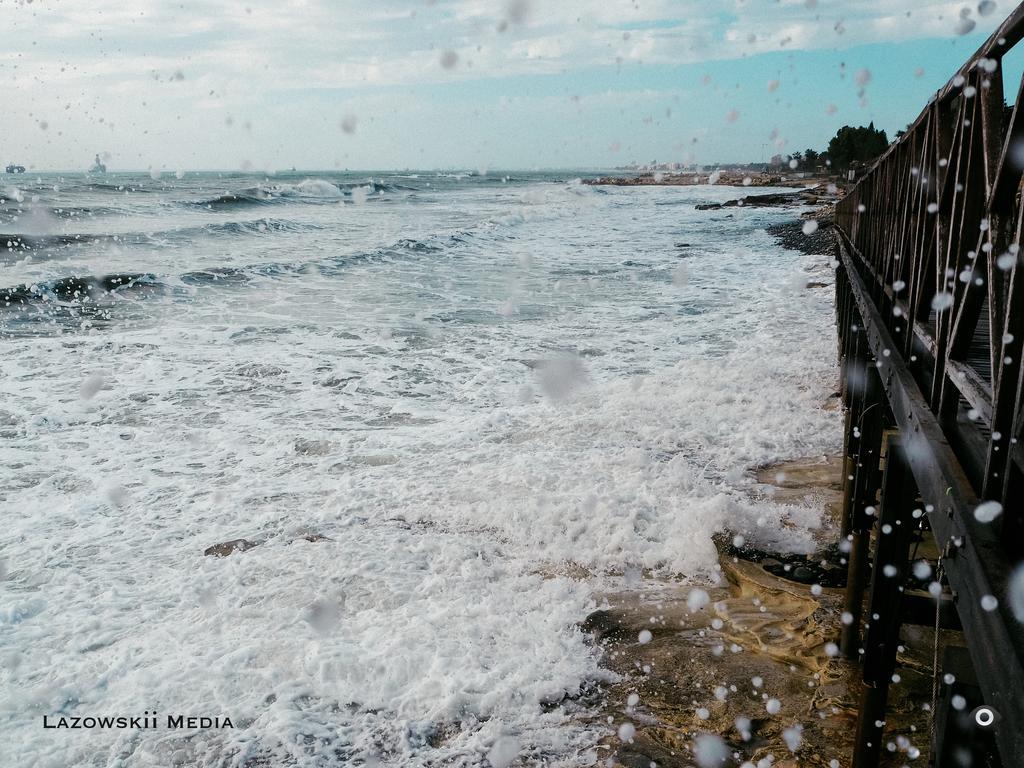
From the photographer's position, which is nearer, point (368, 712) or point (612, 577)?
point (368, 712)

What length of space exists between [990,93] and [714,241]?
34.0 metres

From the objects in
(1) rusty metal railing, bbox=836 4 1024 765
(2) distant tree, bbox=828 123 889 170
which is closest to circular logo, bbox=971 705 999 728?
(1) rusty metal railing, bbox=836 4 1024 765

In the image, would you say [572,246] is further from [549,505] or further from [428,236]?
[549,505]

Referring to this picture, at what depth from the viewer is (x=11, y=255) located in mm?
24781

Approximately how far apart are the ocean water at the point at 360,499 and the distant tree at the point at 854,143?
57.2 meters

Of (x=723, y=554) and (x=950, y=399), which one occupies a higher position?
(x=950, y=399)

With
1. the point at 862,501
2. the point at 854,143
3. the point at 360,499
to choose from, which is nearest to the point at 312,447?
the point at 360,499

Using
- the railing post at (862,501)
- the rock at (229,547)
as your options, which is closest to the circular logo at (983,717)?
the railing post at (862,501)

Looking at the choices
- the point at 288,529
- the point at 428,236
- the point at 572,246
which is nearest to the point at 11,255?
the point at 428,236

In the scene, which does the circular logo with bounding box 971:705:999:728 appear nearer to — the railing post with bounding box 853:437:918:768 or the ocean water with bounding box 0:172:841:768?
the railing post with bounding box 853:437:918:768

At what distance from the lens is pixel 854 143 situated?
2840 inches

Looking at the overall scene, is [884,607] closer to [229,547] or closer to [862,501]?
[862,501]

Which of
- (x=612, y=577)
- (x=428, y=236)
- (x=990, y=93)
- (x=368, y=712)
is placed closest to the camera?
(x=990, y=93)

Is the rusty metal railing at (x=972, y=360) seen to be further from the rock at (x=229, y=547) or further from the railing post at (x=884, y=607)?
the rock at (x=229, y=547)
